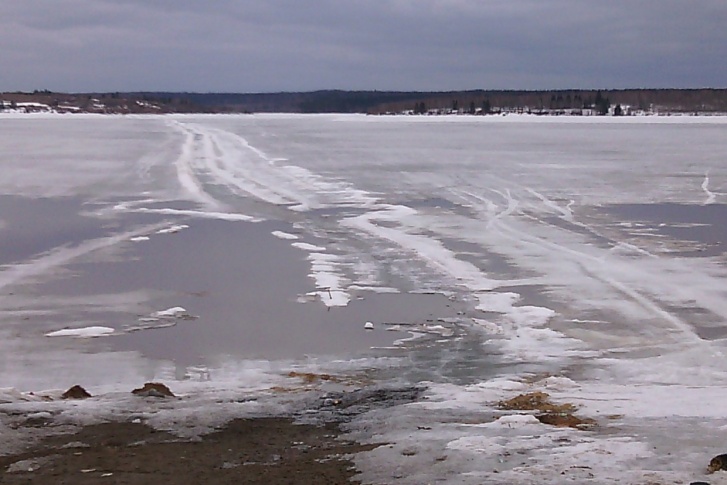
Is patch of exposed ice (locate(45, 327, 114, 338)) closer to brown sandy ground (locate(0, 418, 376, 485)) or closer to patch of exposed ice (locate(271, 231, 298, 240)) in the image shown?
brown sandy ground (locate(0, 418, 376, 485))

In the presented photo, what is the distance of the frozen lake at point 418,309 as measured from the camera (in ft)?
18.1

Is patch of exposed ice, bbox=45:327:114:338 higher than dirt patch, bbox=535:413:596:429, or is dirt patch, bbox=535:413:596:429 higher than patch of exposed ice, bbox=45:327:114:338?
dirt patch, bbox=535:413:596:429

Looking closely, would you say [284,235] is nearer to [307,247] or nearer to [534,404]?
[307,247]

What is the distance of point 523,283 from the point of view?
10.6 metres

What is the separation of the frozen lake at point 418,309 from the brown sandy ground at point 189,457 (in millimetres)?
278

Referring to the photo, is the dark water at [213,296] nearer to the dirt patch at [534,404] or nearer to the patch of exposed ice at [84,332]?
the patch of exposed ice at [84,332]

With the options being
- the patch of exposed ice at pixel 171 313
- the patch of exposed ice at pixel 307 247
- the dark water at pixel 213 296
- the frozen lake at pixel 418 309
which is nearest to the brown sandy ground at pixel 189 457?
the frozen lake at pixel 418 309

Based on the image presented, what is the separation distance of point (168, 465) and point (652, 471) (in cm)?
256

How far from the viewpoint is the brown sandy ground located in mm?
4715

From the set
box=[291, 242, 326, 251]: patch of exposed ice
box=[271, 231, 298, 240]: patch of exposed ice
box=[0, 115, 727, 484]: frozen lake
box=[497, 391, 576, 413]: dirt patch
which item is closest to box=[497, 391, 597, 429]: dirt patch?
box=[497, 391, 576, 413]: dirt patch

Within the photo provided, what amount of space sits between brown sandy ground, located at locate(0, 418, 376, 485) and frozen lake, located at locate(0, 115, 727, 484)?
278mm

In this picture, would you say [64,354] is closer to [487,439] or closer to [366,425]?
[366,425]

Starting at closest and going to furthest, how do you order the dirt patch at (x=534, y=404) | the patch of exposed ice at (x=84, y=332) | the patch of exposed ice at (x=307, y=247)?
the dirt patch at (x=534, y=404)
the patch of exposed ice at (x=84, y=332)
the patch of exposed ice at (x=307, y=247)

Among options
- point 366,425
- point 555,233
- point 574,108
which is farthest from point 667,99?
point 366,425
